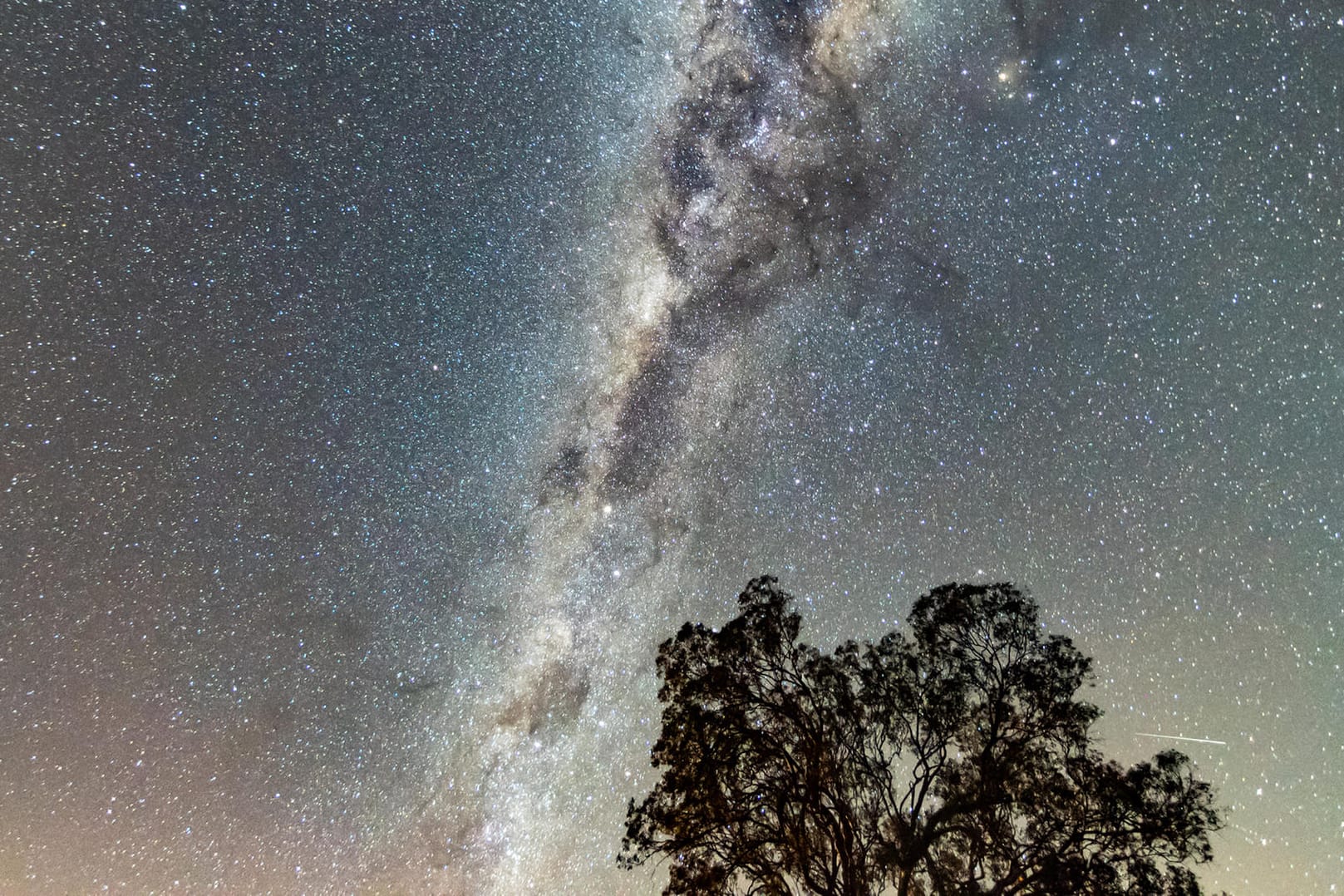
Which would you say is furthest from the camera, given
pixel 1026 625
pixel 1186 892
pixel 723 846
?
pixel 1026 625

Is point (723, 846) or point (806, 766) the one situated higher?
point (806, 766)

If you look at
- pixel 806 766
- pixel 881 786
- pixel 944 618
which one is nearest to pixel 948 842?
pixel 881 786

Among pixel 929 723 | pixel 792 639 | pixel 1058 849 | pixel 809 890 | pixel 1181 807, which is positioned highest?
pixel 792 639

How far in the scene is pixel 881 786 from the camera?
9000 mm

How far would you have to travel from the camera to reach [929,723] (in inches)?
366

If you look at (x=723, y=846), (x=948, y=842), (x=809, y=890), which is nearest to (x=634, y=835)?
(x=723, y=846)

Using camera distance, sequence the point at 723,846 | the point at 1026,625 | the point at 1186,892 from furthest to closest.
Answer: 1. the point at 1026,625
2. the point at 723,846
3. the point at 1186,892

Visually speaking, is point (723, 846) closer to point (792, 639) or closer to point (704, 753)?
point (704, 753)

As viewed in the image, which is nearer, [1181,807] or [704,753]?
[1181,807]

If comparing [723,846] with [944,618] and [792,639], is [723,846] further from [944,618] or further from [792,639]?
[944,618]

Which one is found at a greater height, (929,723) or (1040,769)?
(929,723)

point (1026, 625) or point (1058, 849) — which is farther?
point (1026, 625)

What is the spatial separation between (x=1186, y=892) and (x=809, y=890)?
433 cm

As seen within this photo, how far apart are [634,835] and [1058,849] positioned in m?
5.21
